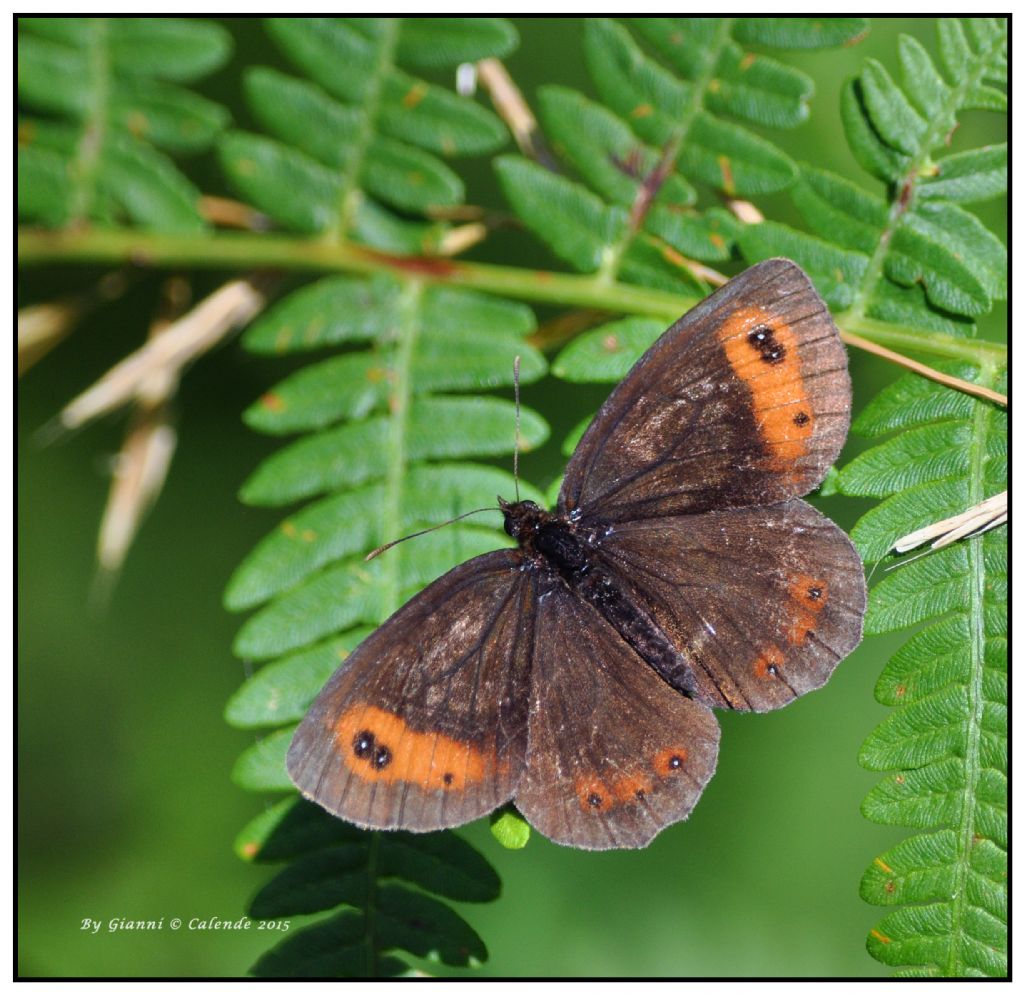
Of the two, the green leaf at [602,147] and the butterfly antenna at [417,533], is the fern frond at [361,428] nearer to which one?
the butterfly antenna at [417,533]

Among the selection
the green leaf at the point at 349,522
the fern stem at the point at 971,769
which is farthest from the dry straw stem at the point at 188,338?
the fern stem at the point at 971,769

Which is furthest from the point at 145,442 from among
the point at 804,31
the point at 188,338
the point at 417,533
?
the point at 804,31

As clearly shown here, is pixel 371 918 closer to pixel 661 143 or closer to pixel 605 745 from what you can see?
pixel 605 745

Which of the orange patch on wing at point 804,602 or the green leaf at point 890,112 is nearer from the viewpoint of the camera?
the orange patch on wing at point 804,602

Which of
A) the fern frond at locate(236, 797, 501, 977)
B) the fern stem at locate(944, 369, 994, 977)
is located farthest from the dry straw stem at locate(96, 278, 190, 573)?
the fern stem at locate(944, 369, 994, 977)

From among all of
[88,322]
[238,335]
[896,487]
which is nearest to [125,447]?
[238,335]

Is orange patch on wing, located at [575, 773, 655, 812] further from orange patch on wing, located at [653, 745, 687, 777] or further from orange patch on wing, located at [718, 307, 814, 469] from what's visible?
orange patch on wing, located at [718, 307, 814, 469]
